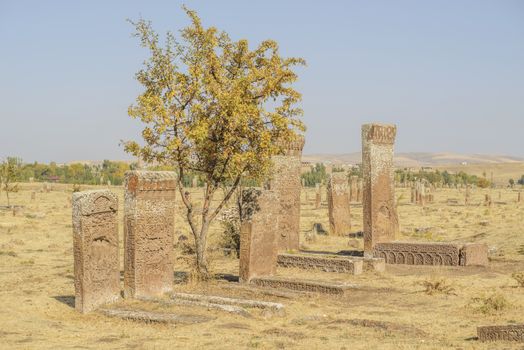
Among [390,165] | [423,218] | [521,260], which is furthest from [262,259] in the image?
[423,218]

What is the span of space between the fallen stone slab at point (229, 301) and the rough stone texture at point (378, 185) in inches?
336

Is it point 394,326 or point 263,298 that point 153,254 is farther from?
point 394,326

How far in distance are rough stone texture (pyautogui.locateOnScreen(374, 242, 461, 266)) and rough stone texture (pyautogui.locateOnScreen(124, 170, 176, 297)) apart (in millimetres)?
7867

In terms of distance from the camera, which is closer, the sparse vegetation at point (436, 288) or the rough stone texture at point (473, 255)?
the sparse vegetation at point (436, 288)

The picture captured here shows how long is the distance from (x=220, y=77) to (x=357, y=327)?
7.71 meters

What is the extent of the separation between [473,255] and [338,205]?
10.5 metres

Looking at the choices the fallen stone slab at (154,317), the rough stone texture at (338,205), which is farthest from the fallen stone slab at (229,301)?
the rough stone texture at (338,205)

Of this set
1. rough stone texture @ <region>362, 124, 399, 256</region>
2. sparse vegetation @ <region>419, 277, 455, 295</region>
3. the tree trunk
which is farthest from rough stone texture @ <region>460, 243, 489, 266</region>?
the tree trunk

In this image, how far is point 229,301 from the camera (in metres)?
13.6

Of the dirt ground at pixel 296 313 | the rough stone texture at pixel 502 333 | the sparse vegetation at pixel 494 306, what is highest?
the rough stone texture at pixel 502 333

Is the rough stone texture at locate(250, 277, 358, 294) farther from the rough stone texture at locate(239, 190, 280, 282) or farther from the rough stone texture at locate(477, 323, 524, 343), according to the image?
the rough stone texture at locate(477, 323, 524, 343)

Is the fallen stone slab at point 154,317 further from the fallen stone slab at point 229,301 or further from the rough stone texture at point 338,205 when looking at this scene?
the rough stone texture at point 338,205

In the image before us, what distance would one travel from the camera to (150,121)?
16.5 m

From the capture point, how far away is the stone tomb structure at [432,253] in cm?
1973
